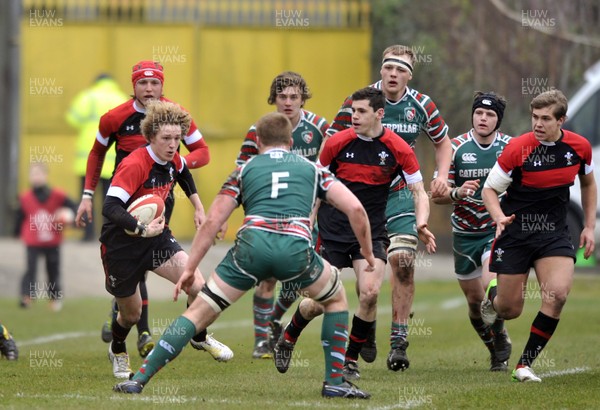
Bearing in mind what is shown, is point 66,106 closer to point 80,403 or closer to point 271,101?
point 271,101

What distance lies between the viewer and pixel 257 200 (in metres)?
8.29

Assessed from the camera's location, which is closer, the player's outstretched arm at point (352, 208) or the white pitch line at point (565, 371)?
the player's outstretched arm at point (352, 208)

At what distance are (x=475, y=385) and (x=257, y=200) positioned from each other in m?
2.47

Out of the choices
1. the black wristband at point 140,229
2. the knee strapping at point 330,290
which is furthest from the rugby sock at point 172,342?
the black wristband at point 140,229

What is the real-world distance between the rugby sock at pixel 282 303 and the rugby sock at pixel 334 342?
2.73m

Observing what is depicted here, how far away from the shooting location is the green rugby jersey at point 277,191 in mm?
8250

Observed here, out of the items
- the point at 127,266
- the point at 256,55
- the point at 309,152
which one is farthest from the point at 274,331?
the point at 256,55

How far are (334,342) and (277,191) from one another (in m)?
1.12

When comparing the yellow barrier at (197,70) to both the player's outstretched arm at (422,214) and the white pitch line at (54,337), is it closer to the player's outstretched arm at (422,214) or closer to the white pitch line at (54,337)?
the white pitch line at (54,337)

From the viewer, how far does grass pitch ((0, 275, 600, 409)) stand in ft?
27.8

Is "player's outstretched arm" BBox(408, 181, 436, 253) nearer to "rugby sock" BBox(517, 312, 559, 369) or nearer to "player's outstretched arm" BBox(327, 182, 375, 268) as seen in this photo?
"rugby sock" BBox(517, 312, 559, 369)

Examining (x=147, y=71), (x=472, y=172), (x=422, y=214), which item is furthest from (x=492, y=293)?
(x=147, y=71)

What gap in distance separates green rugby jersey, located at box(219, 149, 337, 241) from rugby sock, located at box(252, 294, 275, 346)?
11.2ft

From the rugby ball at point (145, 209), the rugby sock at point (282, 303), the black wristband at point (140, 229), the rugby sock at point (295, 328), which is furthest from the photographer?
the rugby sock at point (282, 303)
